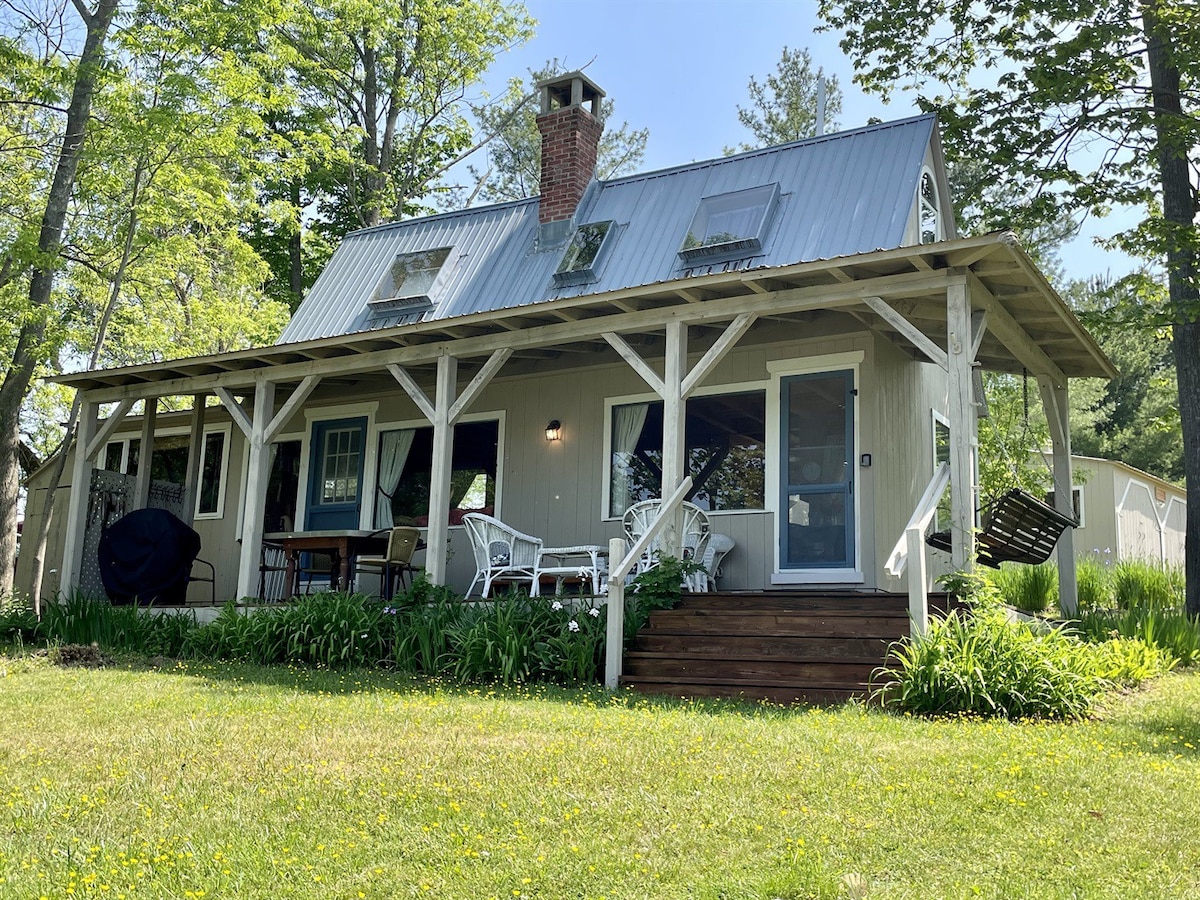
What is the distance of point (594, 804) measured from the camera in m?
4.42

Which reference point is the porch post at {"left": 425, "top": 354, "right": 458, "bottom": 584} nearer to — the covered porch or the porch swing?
the covered porch

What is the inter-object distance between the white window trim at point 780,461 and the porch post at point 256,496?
4.90 meters

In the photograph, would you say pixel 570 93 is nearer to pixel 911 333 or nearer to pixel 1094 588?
pixel 911 333

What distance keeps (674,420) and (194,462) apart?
7595 mm

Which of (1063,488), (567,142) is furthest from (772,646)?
(567,142)

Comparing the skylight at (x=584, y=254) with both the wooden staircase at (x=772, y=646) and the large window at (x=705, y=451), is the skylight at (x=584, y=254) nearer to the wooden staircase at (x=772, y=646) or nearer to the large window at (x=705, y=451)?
the large window at (x=705, y=451)

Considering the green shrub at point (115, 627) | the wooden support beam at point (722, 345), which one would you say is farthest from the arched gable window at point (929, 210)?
the green shrub at point (115, 627)

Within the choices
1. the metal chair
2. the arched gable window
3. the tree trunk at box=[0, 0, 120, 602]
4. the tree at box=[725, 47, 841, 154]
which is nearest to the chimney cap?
the arched gable window

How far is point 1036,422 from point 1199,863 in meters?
18.1

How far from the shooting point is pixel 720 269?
10453mm

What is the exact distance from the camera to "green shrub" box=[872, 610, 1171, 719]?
6430 millimetres

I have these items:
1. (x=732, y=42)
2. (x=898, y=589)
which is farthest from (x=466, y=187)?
(x=898, y=589)

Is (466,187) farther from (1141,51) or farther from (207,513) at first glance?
(1141,51)

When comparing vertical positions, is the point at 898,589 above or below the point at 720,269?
below
